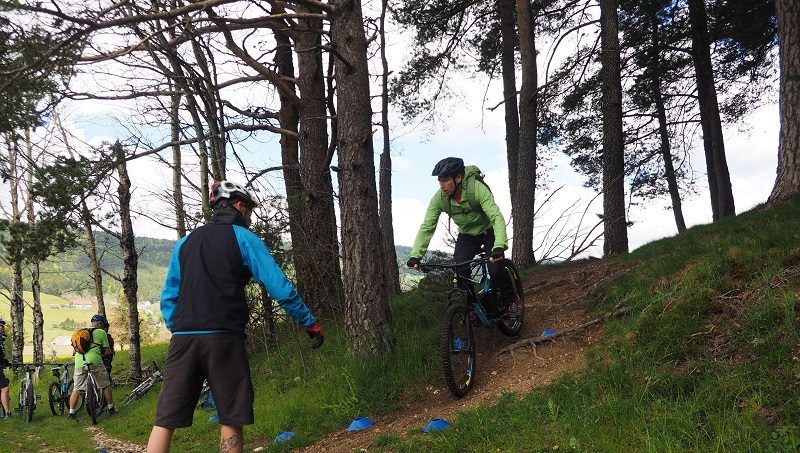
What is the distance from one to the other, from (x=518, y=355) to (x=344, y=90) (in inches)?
144

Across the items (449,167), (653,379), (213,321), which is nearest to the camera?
(213,321)

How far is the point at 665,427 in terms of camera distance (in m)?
2.96

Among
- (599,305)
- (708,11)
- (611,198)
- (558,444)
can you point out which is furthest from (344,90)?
(708,11)

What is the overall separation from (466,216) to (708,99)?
37.1 ft

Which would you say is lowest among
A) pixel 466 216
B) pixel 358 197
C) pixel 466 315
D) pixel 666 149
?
pixel 466 315

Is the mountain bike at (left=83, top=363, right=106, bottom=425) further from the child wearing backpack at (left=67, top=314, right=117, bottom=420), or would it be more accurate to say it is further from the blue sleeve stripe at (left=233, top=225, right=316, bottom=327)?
the blue sleeve stripe at (left=233, top=225, right=316, bottom=327)

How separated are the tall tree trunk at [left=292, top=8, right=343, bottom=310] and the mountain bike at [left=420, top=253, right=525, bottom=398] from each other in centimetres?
325

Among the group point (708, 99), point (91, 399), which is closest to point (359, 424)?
point (91, 399)

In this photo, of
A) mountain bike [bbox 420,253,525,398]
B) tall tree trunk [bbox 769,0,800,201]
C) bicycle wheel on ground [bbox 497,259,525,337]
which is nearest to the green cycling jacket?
mountain bike [bbox 420,253,525,398]

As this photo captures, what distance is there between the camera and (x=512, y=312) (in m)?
6.21

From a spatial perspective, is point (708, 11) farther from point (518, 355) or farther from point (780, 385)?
point (780, 385)

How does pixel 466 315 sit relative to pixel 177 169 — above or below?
below

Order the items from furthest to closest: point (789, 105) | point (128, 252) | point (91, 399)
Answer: point (128, 252), point (91, 399), point (789, 105)

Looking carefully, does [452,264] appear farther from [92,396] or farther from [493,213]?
[92,396]
